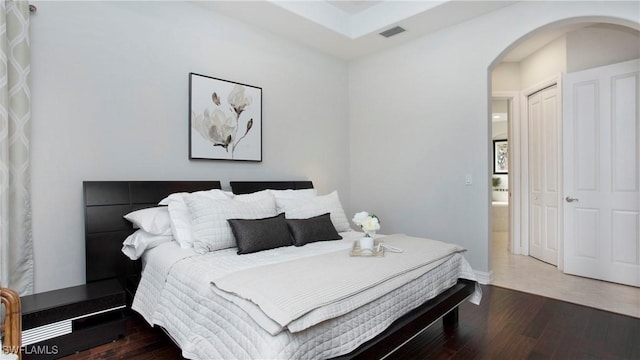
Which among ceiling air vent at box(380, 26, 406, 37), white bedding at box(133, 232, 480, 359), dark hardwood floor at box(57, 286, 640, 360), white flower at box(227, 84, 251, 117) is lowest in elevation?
dark hardwood floor at box(57, 286, 640, 360)

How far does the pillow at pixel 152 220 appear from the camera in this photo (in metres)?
2.55

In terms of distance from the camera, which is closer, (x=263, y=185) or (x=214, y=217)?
(x=214, y=217)

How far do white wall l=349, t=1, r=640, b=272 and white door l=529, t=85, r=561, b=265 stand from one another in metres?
1.33

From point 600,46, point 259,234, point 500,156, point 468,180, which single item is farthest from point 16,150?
point 500,156

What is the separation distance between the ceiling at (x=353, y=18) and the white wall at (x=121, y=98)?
0.70ft

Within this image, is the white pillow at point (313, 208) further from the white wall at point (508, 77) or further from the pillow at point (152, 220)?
the white wall at point (508, 77)

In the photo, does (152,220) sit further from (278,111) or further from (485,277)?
(485,277)

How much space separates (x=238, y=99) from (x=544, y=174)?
393 cm

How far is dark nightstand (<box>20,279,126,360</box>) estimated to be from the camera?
6.49 ft

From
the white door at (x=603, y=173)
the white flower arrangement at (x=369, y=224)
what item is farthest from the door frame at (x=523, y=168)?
the white flower arrangement at (x=369, y=224)

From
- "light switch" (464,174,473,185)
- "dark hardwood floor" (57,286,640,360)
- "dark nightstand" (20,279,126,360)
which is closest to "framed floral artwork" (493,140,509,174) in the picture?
"light switch" (464,174,473,185)

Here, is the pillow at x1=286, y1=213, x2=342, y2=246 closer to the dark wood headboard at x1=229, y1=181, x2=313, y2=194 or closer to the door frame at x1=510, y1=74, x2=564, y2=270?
the dark wood headboard at x1=229, y1=181, x2=313, y2=194

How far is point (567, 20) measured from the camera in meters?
3.05

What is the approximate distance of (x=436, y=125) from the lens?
13.0 feet
